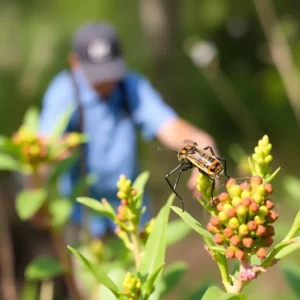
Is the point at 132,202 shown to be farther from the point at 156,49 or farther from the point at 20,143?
the point at 156,49

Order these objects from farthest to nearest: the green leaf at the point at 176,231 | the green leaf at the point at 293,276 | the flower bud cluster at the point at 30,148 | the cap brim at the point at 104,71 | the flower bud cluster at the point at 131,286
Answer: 1. the cap brim at the point at 104,71
2. the flower bud cluster at the point at 30,148
3. the green leaf at the point at 176,231
4. the green leaf at the point at 293,276
5. the flower bud cluster at the point at 131,286

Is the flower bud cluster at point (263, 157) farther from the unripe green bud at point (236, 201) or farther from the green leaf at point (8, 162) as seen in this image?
the green leaf at point (8, 162)

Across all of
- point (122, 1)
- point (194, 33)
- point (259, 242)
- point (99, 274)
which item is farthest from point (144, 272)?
point (122, 1)

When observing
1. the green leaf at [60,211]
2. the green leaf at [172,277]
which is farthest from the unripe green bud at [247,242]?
the green leaf at [60,211]

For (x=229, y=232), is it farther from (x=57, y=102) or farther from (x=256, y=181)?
(x=57, y=102)

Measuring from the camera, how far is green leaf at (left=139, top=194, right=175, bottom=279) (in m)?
0.97

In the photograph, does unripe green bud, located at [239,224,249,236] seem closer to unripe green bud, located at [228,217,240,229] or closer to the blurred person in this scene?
unripe green bud, located at [228,217,240,229]

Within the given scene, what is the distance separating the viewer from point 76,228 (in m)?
2.88

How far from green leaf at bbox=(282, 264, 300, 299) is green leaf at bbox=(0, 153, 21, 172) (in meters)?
0.77

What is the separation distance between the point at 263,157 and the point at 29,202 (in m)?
0.83

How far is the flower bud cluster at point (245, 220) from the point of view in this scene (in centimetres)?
79

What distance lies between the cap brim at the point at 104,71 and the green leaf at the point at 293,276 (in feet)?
4.73

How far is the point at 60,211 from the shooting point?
1588 mm

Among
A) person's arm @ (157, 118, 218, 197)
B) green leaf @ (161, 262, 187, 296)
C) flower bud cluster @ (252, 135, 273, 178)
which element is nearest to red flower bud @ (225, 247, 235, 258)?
flower bud cluster @ (252, 135, 273, 178)
